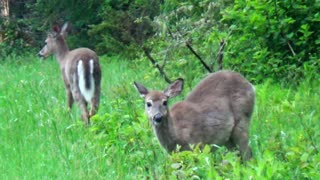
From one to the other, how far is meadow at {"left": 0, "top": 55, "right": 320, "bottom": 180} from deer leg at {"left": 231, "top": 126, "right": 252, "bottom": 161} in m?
0.09

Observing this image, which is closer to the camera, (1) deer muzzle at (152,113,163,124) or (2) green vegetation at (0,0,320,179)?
(2) green vegetation at (0,0,320,179)

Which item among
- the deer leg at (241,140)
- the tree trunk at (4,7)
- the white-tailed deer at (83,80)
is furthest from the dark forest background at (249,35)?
the tree trunk at (4,7)

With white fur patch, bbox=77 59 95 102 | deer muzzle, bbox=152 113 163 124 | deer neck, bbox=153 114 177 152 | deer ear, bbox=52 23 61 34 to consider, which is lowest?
white fur patch, bbox=77 59 95 102

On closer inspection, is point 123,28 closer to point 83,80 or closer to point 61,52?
point 61,52

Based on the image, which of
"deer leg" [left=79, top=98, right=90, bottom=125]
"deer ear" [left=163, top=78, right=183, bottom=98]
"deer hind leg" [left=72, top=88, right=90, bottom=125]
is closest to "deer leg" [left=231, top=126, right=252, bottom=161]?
"deer ear" [left=163, top=78, right=183, bottom=98]

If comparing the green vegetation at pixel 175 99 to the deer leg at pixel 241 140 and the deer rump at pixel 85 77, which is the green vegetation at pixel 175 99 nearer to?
the deer leg at pixel 241 140

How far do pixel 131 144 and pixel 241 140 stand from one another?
3.54ft

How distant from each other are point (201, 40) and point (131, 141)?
6744 mm

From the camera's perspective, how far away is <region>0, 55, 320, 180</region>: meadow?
6527mm

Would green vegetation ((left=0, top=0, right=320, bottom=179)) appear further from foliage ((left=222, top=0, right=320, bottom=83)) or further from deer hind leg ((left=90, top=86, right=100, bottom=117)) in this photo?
deer hind leg ((left=90, top=86, right=100, bottom=117))

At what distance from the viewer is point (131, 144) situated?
838 cm

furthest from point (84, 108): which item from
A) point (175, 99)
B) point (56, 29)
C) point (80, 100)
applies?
point (56, 29)

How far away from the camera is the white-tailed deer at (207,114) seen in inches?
326

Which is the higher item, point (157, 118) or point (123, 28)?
point (157, 118)
